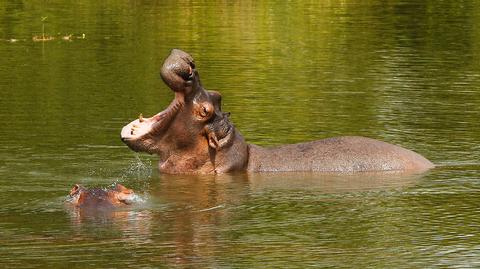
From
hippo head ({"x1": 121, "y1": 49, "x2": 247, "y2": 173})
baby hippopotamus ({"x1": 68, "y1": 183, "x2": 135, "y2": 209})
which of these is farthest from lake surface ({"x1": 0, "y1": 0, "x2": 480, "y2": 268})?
hippo head ({"x1": 121, "y1": 49, "x2": 247, "y2": 173})

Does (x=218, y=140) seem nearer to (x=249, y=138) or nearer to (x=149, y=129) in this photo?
(x=149, y=129)

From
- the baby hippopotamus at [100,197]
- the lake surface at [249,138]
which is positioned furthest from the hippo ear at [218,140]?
the baby hippopotamus at [100,197]

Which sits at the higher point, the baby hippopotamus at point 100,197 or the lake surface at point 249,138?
the baby hippopotamus at point 100,197

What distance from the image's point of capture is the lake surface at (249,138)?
10.5 meters

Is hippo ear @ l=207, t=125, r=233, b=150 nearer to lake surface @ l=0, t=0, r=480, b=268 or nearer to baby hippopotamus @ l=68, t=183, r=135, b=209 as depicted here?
lake surface @ l=0, t=0, r=480, b=268

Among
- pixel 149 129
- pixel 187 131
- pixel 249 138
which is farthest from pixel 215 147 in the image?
pixel 249 138

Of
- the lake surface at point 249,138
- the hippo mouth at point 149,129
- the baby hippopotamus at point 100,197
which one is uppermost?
the hippo mouth at point 149,129

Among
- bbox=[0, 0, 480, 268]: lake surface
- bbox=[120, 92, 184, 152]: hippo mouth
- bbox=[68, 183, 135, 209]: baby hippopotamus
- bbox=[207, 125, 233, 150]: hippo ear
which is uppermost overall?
bbox=[120, 92, 184, 152]: hippo mouth

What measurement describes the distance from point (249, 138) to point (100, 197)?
4076 mm

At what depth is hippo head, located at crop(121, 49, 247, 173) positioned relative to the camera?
13.2 m

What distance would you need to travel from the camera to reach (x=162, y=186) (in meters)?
13.1

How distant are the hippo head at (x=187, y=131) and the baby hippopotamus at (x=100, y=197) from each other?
1.33m

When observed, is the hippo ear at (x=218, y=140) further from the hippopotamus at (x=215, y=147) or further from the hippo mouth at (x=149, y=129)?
the hippo mouth at (x=149, y=129)

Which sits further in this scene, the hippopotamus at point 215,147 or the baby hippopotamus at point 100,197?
the hippopotamus at point 215,147
